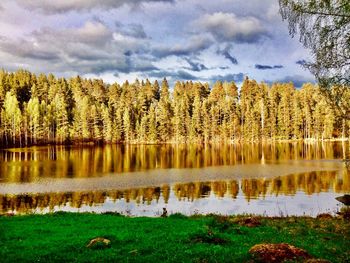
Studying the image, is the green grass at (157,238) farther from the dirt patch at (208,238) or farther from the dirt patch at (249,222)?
the dirt patch at (249,222)

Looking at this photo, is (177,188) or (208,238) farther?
(177,188)

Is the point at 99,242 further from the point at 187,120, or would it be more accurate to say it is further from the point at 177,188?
the point at 187,120

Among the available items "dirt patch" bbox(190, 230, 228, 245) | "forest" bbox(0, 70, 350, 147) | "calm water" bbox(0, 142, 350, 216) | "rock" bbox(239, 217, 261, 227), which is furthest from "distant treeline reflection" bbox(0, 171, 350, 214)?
"forest" bbox(0, 70, 350, 147)

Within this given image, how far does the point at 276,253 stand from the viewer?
14586 mm

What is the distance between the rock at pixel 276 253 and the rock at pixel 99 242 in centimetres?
631

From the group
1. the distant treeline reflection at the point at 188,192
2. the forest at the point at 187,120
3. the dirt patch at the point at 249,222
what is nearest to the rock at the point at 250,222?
the dirt patch at the point at 249,222

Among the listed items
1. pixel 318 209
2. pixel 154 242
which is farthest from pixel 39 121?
pixel 154 242

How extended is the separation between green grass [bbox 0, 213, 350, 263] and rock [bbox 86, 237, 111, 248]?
0.26m

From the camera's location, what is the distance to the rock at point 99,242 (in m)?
16.9

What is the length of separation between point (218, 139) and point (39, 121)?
7312 cm

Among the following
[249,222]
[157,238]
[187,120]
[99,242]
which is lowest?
[249,222]

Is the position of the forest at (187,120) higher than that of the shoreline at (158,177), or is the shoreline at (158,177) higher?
the forest at (187,120)

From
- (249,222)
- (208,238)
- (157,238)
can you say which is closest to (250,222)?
(249,222)

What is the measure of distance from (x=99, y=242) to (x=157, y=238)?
9.15 ft
